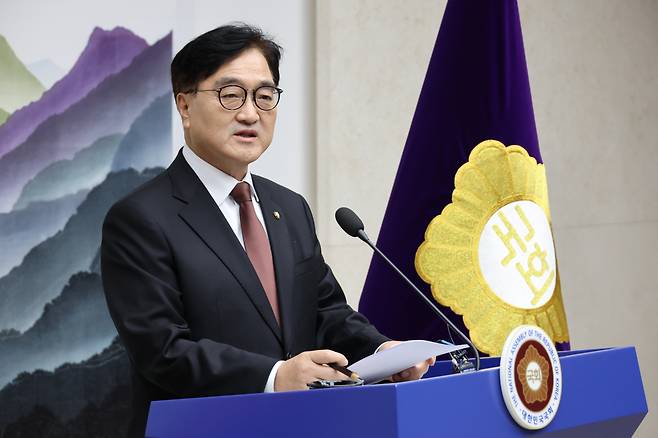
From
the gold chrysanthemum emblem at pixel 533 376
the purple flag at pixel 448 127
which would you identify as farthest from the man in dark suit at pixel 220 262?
the purple flag at pixel 448 127

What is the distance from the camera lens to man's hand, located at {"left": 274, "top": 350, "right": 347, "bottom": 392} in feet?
6.02

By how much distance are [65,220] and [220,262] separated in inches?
A: 65.6

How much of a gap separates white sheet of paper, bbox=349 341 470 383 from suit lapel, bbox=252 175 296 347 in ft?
1.65

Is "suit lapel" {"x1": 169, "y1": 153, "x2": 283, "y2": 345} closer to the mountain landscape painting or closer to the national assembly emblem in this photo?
the national assembly emblem

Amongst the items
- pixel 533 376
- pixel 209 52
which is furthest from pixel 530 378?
pixel 209 52

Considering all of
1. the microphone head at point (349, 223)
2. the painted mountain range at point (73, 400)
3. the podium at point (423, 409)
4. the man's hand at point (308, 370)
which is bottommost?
the painted mountain range at point (73, 400)

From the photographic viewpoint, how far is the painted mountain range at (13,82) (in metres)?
3.64

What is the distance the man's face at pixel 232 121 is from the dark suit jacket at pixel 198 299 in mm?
82

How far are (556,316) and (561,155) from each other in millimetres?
1886

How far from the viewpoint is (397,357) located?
1.75 meters

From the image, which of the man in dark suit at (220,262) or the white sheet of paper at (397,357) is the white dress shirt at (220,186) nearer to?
the man in dark suit at (220,262)

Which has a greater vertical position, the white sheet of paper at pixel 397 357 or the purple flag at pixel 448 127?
the purple flag at pixel 448 127

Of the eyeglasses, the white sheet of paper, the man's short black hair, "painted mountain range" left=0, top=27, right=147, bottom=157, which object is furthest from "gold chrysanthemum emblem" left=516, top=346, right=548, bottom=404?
"painted mountain range" left=0, top=27, right=147, bottom=157

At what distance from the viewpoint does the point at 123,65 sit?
3916mm
